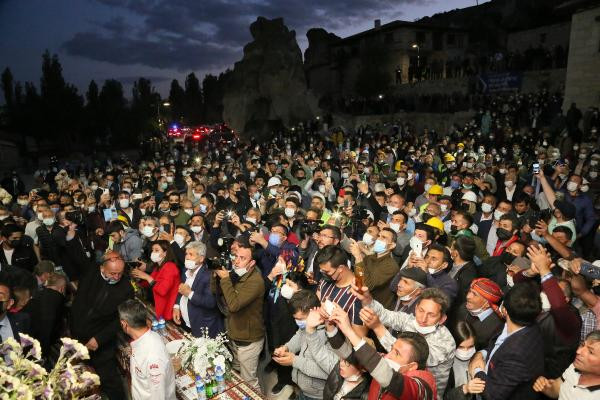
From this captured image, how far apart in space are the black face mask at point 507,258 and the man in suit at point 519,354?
1.90 metres

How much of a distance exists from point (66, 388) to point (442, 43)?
4774 cm

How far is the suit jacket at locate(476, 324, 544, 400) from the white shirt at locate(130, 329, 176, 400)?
2636 mm

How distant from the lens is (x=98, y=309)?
4395mm

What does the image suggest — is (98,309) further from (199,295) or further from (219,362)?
(219,362)

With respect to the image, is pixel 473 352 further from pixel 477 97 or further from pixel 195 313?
pixel 477 97

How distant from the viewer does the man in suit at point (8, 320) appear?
4.00 metres

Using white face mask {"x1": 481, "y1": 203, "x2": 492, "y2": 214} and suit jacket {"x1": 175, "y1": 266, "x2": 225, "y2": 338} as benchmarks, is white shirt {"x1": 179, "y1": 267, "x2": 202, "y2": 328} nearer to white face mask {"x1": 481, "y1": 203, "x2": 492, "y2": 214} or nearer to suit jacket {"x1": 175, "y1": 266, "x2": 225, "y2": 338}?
suit jacket {"x1": 175, "y1": 266, "x2": 225, "y2": 338}

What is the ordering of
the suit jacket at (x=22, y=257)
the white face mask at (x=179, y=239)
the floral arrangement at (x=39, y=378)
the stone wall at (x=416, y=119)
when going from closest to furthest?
1. the floral arrangement at (x=39, y=378)
2. the white face mask at (x=179, y=239)
3. the suit jacket at (x=22, y=257)
4. the stone wall at (x=416, y=119)

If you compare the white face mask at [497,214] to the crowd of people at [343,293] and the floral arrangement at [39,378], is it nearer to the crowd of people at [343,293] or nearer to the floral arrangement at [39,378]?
the crowd of people at [343,293]

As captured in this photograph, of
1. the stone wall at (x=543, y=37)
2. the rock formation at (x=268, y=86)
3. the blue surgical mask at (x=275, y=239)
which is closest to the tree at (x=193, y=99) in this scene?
the rock formation at (x=268, y=86)

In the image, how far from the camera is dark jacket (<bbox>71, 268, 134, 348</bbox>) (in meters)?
4.36

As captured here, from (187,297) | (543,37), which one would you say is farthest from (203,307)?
(543,37)

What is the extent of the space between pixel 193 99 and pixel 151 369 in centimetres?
8561

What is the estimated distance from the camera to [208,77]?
84938 millimetres
